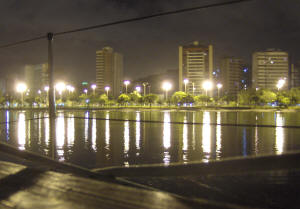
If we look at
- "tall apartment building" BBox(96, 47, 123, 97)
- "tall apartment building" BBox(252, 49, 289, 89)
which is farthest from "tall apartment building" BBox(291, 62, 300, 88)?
"tall apartment building" BBox(96, 47, 123, 97)

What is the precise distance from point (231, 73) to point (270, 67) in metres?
26.6

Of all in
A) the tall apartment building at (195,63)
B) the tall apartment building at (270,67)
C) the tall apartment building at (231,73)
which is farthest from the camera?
the tall apartment building at (231,73)

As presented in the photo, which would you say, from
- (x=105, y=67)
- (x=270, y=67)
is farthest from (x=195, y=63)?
(x=105, y=67)

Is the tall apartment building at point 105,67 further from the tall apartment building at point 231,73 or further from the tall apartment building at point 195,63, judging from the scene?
the tall apartment building at point 231,73

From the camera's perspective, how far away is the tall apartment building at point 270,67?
540 ft

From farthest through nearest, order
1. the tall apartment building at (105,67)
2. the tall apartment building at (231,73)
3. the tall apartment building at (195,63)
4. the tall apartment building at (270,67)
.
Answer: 1. the tall apartment building at (105,67)
2. the tall apartment building at (231,73)
3. the tall apartment building at (270,67)
4. the tall apartment building at (195,63)

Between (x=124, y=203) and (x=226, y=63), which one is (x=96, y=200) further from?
(x=226, y=63)

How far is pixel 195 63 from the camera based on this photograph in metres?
153

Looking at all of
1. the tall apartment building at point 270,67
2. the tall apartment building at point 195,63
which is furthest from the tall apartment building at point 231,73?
the tall apartment building at point 195,63

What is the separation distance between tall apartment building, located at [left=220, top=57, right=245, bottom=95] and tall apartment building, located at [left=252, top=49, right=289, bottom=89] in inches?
674

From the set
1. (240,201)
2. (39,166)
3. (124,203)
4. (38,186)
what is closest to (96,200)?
(124,203)

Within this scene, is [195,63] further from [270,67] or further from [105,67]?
[105,67]

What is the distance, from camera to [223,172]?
6.90 metres

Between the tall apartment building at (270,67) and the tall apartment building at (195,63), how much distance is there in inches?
1300
